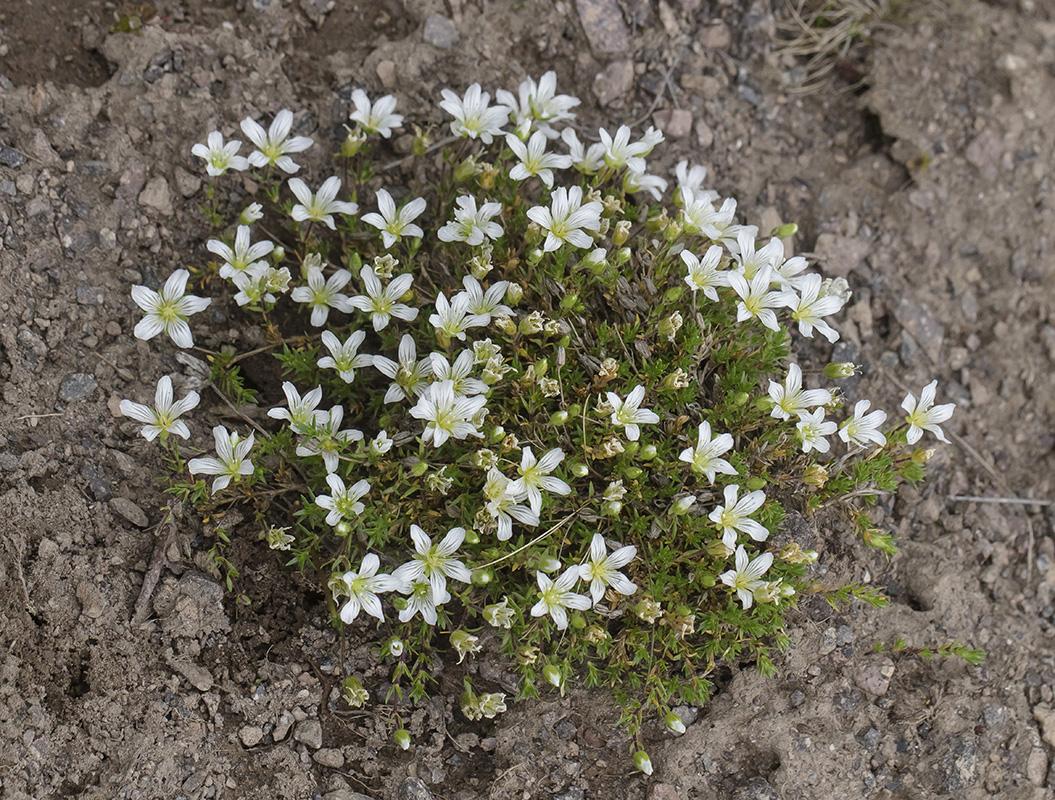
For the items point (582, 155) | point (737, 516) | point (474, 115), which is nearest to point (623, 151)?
point (582, 155)

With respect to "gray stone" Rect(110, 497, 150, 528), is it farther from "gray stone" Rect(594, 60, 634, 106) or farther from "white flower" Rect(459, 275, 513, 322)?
"gray stone" Rect(594, 60, 634, 106)

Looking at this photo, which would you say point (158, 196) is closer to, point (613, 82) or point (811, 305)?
point (613, 82)

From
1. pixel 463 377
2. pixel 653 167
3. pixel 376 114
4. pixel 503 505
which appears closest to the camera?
pixel 503 505

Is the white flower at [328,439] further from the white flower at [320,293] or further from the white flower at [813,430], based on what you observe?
the white flower at [813,430]

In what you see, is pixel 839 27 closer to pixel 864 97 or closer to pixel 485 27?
pixel 864 97

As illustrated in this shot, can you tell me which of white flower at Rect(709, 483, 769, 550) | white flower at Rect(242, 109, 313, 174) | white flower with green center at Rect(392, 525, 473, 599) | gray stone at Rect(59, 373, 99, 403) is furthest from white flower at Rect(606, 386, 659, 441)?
gray stone at Rect(59, 373, 99, 403)

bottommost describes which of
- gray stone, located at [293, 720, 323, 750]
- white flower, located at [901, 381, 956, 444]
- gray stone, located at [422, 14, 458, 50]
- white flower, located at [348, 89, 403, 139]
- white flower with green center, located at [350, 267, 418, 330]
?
gray stone, located at [293, 720, 323, 750]

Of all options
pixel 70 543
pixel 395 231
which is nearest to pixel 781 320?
pixel 395 231
